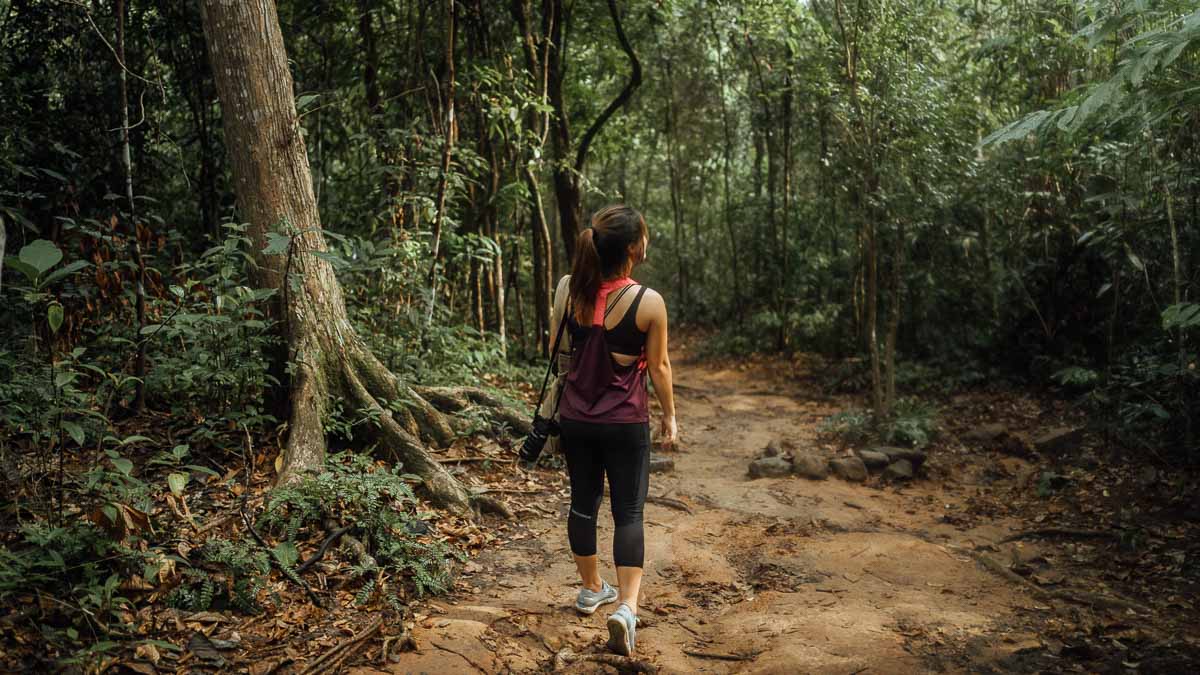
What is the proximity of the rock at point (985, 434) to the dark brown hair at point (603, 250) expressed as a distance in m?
6.98

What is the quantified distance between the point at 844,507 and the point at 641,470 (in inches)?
150

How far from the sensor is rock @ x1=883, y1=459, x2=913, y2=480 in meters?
7.91

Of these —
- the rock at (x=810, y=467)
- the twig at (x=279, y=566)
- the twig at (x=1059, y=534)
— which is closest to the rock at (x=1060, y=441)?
the twig at (x=1059, y=534)

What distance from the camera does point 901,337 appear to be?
13.0 metres

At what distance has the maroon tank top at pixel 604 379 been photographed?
12.2 feet

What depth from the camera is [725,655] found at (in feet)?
12.8

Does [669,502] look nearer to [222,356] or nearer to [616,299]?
[616,299]

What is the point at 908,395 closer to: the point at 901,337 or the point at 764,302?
the point at 901,337

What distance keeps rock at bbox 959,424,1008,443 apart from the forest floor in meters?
0.27

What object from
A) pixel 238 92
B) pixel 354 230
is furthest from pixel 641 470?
pixel 354 230

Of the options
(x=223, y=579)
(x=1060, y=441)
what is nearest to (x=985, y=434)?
(x=1060, y=441)

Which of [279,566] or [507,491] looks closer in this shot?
[279,566]

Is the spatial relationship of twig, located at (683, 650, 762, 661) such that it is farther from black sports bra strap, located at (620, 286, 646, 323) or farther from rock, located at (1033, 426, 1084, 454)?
rock, located at (1033, 426, 1084, 454)

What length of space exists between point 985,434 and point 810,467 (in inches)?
108
